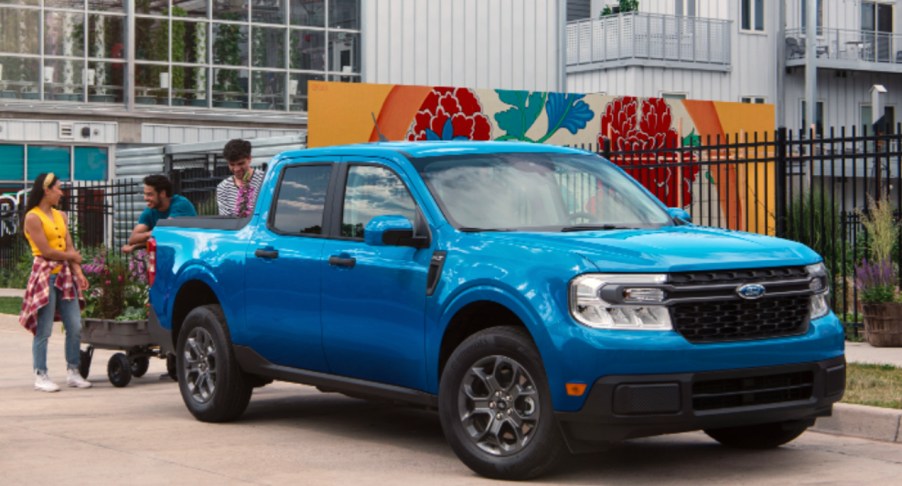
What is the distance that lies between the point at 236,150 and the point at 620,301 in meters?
6.01

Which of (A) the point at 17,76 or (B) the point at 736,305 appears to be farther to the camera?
(A) the point at 17,76

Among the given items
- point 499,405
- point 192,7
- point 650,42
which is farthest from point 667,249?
point 650,42

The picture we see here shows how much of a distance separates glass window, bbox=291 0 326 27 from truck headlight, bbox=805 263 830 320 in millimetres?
27948

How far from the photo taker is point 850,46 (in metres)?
45.8

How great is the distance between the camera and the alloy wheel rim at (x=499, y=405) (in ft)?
26.8

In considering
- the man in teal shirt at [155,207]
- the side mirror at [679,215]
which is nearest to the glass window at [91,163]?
the man in teal shirt at [155,207]

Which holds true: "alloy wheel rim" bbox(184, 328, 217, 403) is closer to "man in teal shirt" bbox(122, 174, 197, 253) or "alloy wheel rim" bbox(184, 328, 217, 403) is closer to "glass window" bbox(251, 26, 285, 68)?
"man in teal shirt" bbox(122, 174, 197, 253)

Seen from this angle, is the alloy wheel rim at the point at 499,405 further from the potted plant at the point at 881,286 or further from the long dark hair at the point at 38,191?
the potted plant at the point at 881,286

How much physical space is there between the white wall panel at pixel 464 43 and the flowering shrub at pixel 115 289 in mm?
21047

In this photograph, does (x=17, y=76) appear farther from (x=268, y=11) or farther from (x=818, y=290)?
(x=818, y=290)

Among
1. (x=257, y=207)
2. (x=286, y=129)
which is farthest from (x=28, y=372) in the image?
(x=286, y=129)

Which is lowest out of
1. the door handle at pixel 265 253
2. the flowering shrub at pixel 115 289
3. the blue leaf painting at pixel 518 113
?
the flowering shrub at pixel 115 289

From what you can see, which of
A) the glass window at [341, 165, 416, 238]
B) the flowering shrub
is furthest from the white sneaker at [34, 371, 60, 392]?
the glass window at [341, 165, 416, 238]

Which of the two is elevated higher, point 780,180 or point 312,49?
point 312,49
